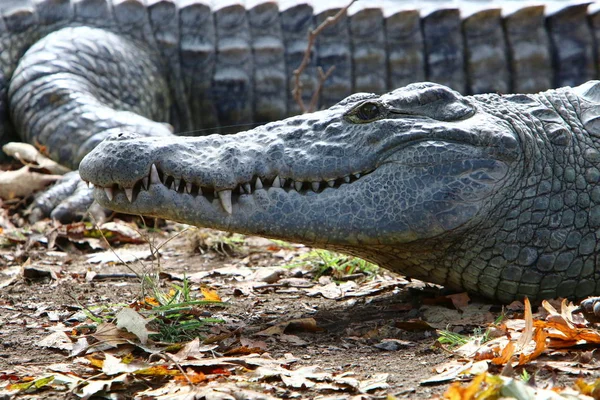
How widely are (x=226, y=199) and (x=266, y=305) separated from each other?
30.4 inches

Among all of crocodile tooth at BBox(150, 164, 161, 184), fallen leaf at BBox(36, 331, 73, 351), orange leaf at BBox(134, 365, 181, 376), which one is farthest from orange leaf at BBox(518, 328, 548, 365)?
fallen leaf at BBox(36, 331, 73, 351)

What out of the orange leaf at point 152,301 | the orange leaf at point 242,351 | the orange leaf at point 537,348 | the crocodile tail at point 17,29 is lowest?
the orange leaf at point 152,301

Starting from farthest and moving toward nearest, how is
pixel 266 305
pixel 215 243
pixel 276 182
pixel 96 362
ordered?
1. pixel 215 243
2. pixel 266 305
3. pixel 276 182
4. pixel 96 362

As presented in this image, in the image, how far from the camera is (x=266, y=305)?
386 centimetres

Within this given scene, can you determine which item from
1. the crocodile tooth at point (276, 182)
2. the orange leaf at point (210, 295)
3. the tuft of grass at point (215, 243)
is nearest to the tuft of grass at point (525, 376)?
the crocodile tooth at point (276, 182)

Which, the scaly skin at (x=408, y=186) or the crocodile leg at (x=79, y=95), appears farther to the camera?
the crocodile leg at (x=79, y=95)

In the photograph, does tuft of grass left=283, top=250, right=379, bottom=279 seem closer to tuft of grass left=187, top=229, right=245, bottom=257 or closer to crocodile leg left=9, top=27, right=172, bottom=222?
tuft of grass left=187, top=229, right=245, bottom=257

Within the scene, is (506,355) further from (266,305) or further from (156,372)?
(266,305)

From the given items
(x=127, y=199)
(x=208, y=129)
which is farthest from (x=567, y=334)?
(x=208, y=129)

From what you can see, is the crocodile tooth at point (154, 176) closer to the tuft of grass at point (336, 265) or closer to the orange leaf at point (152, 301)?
the orange leaf at point (152, 301)

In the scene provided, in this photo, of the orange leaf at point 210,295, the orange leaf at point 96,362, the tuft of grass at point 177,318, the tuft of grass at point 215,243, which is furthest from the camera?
the tuft of grass at point 215,243

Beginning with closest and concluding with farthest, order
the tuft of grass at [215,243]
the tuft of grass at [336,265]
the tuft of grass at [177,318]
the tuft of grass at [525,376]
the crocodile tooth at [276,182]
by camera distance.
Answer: the tuft of grass at [525,376]
the tuft of grass at [177,318]
the crocodile tooth at [276,182]
the tuft of grass at [336,265]
the tuft of grass at [215,243]

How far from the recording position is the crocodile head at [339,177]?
3.28 metres

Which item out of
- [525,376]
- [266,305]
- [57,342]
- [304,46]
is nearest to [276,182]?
[266,305]
